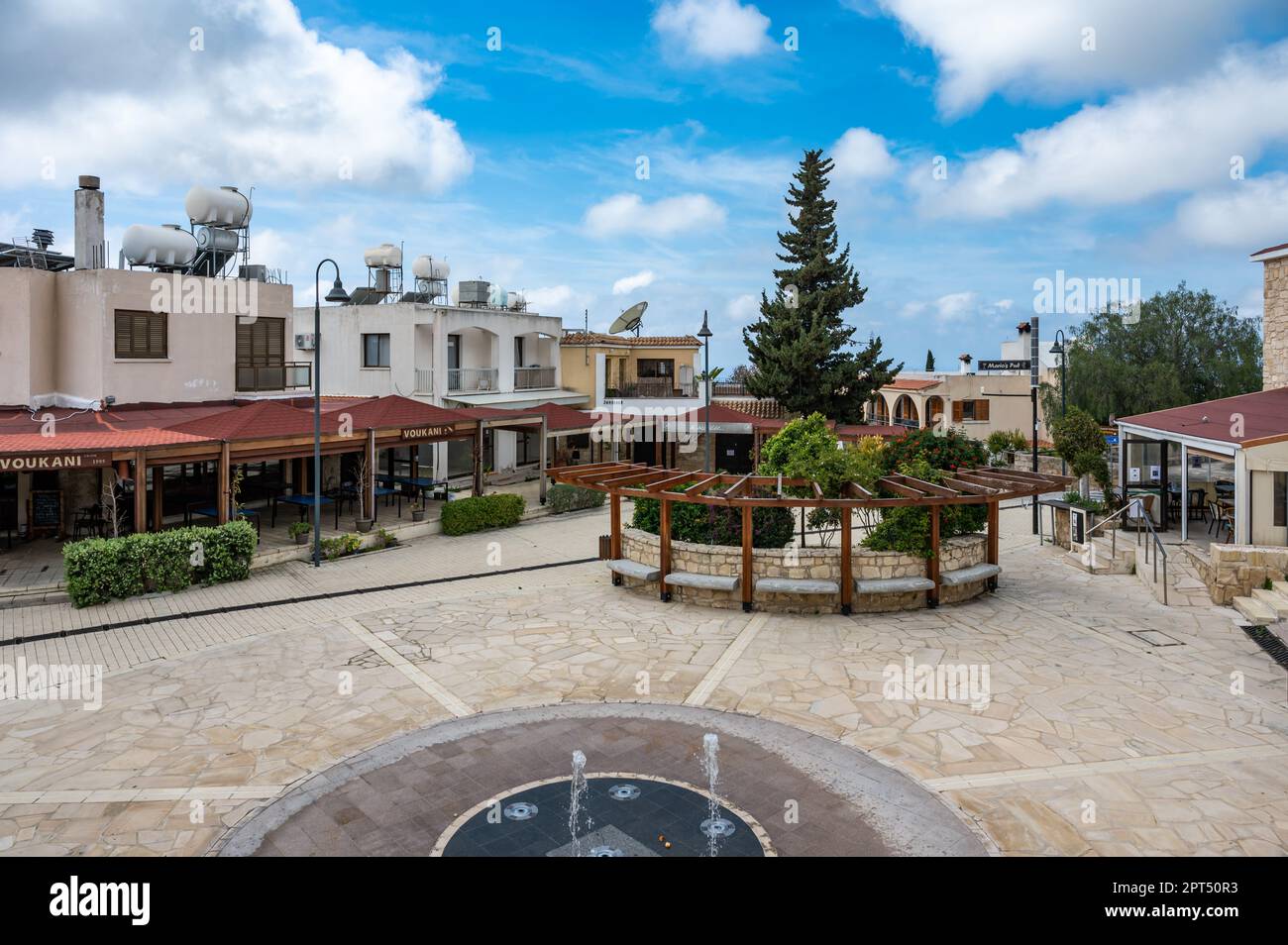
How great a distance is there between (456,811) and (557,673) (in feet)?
13.2

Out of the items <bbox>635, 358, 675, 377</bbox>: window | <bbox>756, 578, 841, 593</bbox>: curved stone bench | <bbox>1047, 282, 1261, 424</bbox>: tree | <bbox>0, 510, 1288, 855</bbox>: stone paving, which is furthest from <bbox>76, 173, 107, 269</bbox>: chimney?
<bbox>1047, 282, 1261, 424</bbox>: tree

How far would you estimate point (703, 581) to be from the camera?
1520 cm

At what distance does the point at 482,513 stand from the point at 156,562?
8.79 m

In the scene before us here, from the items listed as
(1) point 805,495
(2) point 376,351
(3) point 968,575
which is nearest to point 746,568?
(1) point 805,495

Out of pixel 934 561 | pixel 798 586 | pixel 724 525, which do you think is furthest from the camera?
pixel 724 525

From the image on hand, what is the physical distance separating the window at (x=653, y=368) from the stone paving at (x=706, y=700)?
23.8m

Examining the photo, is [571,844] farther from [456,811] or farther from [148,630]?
[148,630]

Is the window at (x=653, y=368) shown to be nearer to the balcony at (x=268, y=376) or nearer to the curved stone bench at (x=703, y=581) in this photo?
the balcony at (x=268, y=376)

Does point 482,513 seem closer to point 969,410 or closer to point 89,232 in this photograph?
point 89,232

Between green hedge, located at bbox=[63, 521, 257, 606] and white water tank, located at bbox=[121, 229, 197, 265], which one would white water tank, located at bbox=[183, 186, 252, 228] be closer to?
white water tank, located at bbox=[121, 229, 197, 265]

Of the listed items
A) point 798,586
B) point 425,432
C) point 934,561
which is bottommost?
point 798,586

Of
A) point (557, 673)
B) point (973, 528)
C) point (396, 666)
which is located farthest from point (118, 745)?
point (973, 528)

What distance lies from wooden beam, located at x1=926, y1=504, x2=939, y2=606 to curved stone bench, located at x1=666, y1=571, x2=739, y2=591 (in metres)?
3.44
